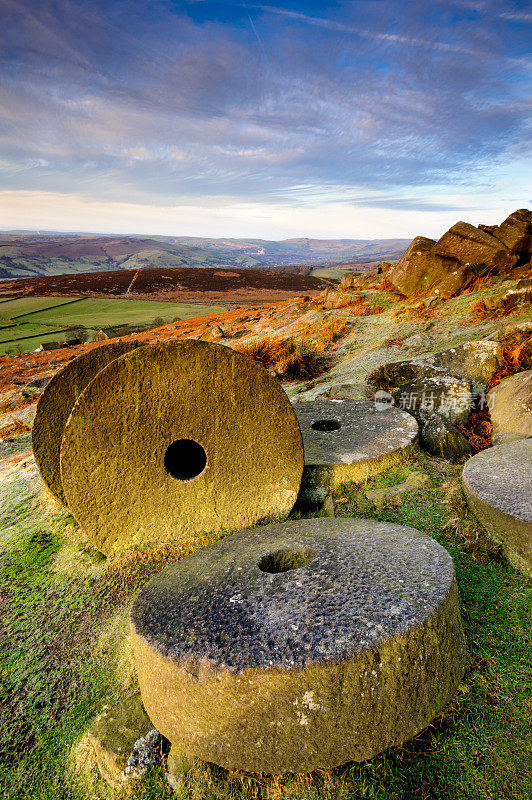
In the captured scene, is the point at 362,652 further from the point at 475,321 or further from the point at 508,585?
the point at 475,321

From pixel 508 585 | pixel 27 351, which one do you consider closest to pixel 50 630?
pixel 508 585

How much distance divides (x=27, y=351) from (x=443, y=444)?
2276 centimetres

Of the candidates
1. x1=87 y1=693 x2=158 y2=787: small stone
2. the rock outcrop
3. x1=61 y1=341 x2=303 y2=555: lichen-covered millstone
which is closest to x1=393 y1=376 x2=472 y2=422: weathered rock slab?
x1=61 y1=341 x2=303 y2=555: lichen-covered millstone

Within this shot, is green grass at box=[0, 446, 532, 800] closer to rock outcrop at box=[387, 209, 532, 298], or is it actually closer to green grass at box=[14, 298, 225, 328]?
rock outcrop at box=[387, 209, 532, 298]

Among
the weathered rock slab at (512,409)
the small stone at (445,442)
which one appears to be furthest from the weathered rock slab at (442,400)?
the small stone at (445,442)

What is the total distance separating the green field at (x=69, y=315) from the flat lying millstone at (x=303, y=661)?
23.3 meters

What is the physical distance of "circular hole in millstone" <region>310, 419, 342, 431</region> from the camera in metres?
5.46

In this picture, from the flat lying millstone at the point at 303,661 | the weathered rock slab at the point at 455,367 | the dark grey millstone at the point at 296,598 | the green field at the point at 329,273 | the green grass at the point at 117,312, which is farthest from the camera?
Answer: the green field at the point at 329,273

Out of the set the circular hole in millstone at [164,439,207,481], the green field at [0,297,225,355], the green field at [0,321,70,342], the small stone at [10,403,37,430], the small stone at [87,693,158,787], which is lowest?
the green field at [0,321,70,342]

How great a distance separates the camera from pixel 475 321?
25.7 feet

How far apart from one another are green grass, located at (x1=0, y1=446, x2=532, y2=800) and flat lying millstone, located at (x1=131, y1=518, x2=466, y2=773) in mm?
189

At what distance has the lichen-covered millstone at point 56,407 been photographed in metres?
4.25

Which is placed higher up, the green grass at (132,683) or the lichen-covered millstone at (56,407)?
the lichen-covered millstone at (56,407)

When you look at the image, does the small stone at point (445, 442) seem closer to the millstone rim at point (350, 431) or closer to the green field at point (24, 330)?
the millstone rim at point (350, 431)
